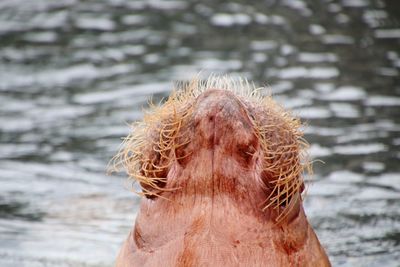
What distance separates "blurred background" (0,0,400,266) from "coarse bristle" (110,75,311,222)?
1.80 metres

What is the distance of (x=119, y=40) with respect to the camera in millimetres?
9648

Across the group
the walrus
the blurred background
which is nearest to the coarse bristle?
the walrus

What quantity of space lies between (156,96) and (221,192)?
449 cm

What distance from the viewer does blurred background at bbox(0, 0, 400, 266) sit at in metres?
6.21

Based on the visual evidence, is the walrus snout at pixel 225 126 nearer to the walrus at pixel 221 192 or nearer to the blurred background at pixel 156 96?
the walrus at pixel 221 192

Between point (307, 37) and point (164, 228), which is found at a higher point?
point (164, 228)

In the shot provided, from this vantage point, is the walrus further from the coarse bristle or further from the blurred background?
the blurred background

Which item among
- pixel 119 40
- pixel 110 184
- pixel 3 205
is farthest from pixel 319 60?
pixel 3 205

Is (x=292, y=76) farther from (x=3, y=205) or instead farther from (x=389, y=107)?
(x=3, y=205)

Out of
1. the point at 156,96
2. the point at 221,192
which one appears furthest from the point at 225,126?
the point at 156,96

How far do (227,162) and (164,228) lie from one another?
0.35 m

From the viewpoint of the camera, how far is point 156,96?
27.1 ft

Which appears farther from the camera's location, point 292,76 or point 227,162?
point 292,76

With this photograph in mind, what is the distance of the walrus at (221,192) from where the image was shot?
375 centimetres
